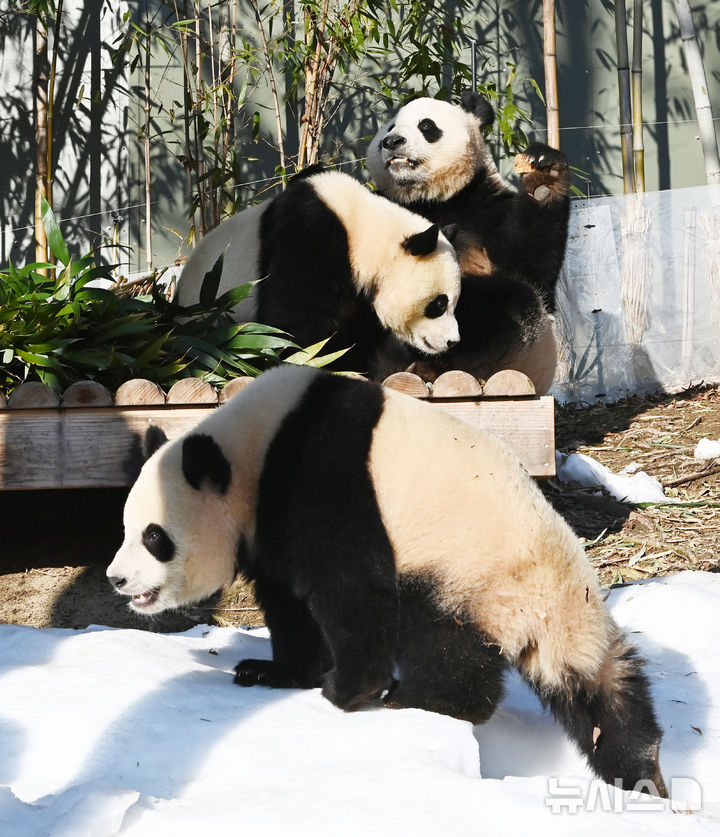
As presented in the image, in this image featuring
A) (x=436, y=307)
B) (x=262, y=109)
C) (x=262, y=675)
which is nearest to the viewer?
(x=262, y=675)

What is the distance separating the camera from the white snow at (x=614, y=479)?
5.85m

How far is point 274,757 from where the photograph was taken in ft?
8.56

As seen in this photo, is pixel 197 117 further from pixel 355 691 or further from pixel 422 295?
pixel 355 691

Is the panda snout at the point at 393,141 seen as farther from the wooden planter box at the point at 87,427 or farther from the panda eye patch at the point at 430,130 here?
the wooden planter box at the point at 87,427

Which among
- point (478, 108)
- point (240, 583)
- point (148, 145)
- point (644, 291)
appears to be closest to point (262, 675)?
point (240, 583)

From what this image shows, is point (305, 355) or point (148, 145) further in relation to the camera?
point (148, 145)

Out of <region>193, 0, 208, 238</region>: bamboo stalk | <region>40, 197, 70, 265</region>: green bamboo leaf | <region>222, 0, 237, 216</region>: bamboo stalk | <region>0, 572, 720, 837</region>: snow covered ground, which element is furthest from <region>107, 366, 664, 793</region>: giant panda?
<region>222, 0, 237, 216</region>: bamboo stalk

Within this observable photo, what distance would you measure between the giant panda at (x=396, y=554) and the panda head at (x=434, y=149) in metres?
2.86

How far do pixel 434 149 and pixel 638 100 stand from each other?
3.51 m

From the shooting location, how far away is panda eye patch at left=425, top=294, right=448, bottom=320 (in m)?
5.05

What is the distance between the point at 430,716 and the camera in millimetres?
2797

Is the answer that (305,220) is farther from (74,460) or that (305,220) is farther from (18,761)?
(18,761)

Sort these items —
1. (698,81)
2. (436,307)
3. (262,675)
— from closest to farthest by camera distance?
(262,675) → (436,307) → (698,81)

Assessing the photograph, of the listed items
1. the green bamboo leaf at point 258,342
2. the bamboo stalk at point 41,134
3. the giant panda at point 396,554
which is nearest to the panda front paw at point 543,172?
the green bamboo leaf at point 258,342
